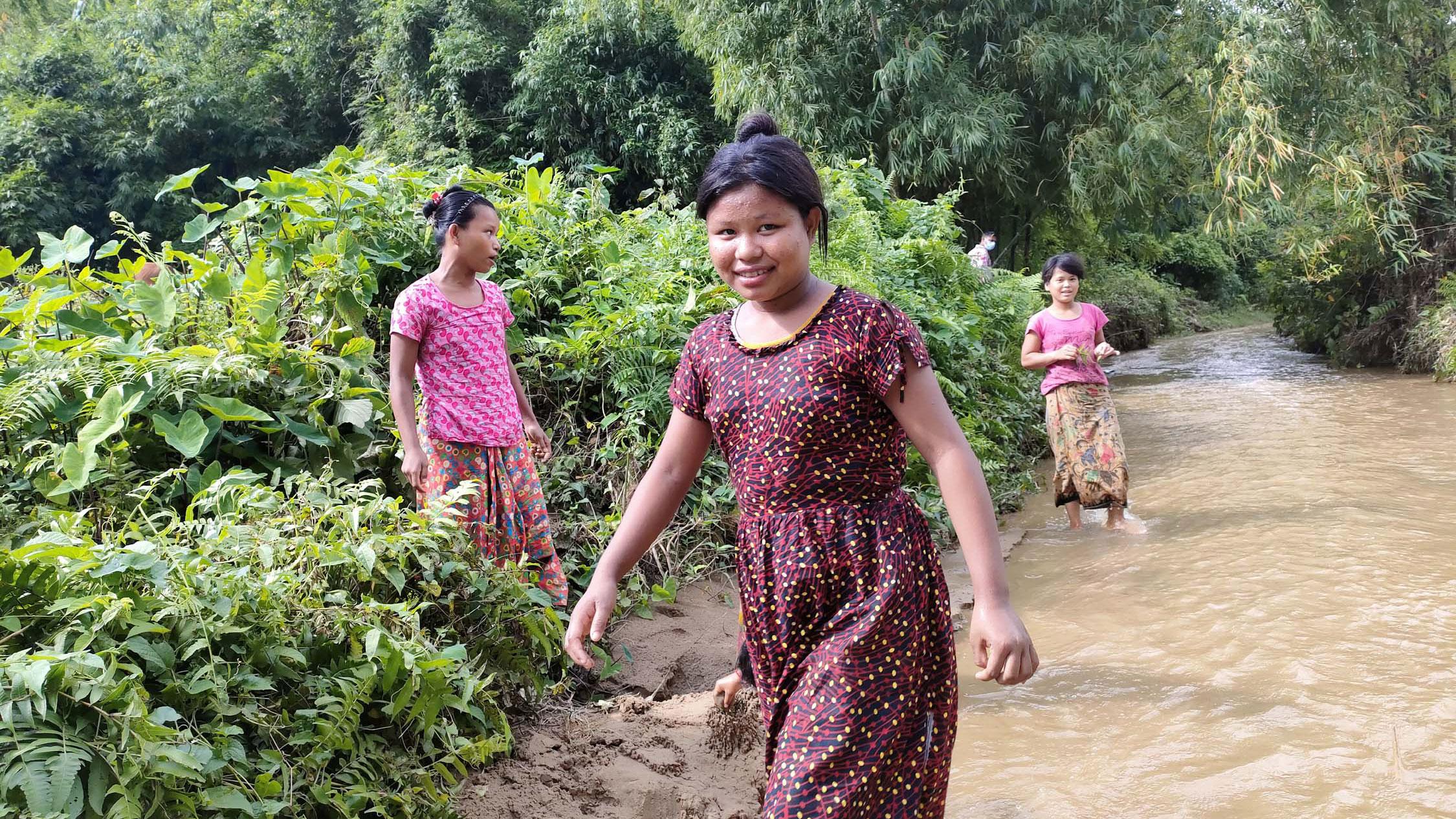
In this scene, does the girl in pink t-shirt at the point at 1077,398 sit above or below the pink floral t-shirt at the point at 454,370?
below

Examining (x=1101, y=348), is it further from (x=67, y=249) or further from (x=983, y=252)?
(x=983, y=252)

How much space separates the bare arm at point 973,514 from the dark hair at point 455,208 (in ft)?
7.82

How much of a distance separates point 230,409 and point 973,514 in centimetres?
303

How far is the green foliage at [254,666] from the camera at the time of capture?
86.2 inches

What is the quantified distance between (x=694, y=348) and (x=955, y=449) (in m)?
0.62

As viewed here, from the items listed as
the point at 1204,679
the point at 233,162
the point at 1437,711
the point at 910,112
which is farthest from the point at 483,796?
the point at 233,162

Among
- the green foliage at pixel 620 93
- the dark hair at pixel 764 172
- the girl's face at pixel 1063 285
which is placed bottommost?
the girl's face at pixel 1063 285

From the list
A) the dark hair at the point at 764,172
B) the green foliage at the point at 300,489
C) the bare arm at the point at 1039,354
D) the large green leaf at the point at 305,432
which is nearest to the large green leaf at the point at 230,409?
the green foliage at the point at 300,489

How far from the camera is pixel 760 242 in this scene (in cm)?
216

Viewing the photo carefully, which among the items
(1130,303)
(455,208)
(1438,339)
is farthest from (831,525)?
(1130,303)

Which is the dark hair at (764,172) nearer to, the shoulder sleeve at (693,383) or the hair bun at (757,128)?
the hair bun at (757,128)

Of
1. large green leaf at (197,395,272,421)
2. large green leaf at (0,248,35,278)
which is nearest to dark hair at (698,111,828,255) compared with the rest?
large green leaf at (197,395,272,421)

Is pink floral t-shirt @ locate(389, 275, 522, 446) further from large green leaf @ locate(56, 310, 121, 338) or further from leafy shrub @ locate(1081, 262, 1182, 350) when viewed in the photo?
leafy shrub @ locate(1081, 262, 1182, 350)

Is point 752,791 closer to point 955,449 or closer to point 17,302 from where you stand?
point 955,449
